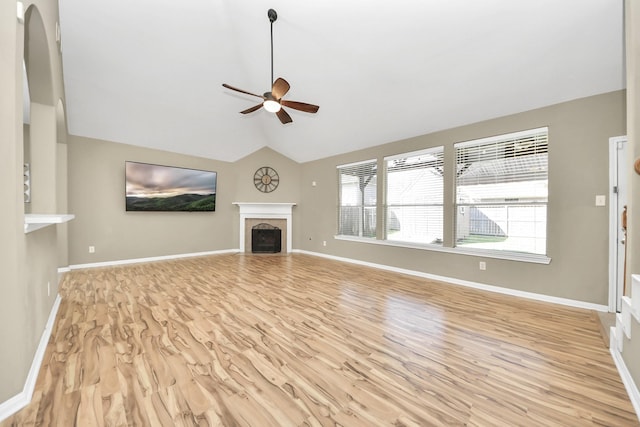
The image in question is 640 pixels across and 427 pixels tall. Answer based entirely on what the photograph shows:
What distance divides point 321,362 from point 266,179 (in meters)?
5.64

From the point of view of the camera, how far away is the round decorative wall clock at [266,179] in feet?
22.7

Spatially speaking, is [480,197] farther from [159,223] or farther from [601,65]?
[159,223]

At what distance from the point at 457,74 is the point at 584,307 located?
315 cm

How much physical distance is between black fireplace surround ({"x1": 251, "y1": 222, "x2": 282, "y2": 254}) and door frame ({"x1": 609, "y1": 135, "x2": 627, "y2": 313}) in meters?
5.93

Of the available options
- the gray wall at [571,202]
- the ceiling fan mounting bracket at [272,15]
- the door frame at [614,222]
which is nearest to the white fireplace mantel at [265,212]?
the ceiling fan mounting bracket at [272,15]

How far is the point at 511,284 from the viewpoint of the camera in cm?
349

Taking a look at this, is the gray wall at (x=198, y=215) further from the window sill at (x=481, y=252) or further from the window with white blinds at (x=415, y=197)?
the window with white blinds at (x=415, y=197)

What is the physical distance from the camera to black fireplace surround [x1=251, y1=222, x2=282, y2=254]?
Answer: 6.86 m

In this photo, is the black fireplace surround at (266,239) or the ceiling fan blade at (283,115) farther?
the black fireplace surround at (266,239)

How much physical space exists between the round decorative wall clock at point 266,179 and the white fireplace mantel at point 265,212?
47 cm

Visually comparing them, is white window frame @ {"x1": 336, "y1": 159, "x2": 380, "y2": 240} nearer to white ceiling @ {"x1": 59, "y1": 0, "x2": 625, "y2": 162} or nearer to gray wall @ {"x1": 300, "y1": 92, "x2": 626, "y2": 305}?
white ceiling @ {"x1": 59, "y1": 0, "x2": 625, "y2": 162}

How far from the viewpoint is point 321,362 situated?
74.7 inches

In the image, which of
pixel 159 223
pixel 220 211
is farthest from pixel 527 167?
pixel 159 223

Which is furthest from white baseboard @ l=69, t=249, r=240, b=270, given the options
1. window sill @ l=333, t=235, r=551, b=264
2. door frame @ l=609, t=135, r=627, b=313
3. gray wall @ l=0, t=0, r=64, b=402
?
door frame @ l=609, t=135, r=627, b=313
